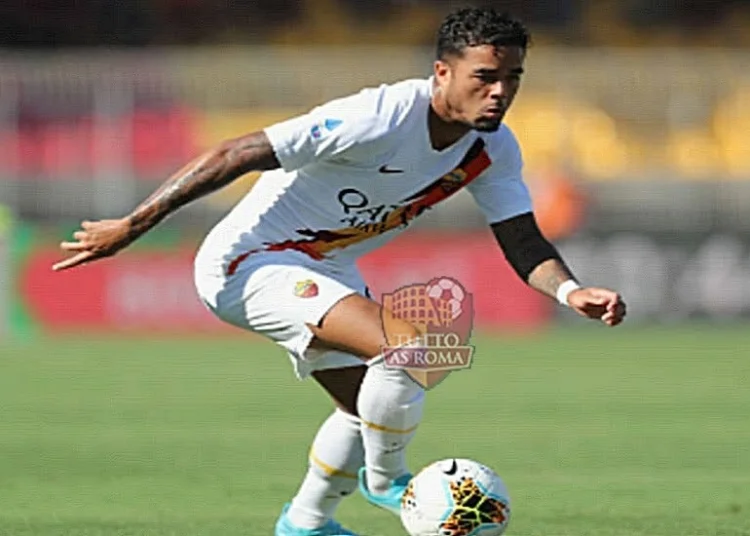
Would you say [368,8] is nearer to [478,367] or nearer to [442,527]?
[478,367]

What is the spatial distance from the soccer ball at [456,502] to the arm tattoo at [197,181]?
3.95ft

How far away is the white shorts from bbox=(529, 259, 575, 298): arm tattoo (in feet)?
2.13

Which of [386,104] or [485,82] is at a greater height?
[485,82]

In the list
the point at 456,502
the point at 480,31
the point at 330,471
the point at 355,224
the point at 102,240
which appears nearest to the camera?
the point at 102,240

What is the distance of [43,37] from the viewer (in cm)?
2458

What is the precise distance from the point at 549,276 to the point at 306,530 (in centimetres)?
134

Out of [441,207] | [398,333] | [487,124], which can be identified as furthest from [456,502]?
[441,207]

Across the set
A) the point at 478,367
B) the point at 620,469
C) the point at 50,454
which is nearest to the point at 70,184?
the point at 478,367

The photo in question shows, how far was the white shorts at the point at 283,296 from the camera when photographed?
6133mm

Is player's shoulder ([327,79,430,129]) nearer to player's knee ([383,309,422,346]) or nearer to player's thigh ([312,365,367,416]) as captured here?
player's knee ([383,309,422,346])

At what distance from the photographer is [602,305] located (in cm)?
588

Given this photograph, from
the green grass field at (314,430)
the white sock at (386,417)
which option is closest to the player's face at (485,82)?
the white sock at (386,417)

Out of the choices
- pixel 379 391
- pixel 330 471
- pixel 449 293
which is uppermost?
pixel 449 293

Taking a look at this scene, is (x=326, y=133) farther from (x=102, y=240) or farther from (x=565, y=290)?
(x=565, y=290)
